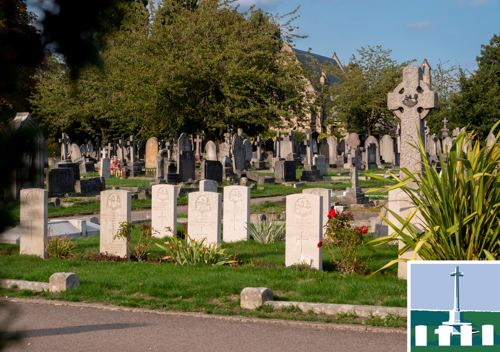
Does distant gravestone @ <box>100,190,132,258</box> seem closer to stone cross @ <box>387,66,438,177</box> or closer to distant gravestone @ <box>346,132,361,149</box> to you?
stone cross @ <box>387,66,438,177</box>

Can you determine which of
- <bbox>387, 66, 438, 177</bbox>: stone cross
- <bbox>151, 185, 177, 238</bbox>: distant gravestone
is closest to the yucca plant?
<bbox>387, 66, 438, 177</bbox>: stone cross

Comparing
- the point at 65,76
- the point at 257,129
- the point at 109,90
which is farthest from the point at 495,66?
the point at 65,76

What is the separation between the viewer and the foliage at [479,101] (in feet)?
165

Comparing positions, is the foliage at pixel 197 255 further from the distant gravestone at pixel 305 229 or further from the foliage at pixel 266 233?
the foliage at pixel 266 233

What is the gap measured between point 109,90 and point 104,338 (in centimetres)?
4376

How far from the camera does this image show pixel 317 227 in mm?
9125

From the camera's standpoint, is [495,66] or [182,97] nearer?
[182,97]

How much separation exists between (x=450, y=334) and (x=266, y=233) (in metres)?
7.79

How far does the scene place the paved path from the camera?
5.78m

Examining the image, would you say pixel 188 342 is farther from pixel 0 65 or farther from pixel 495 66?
pixel 495 66

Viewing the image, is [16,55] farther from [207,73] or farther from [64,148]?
[64,148]

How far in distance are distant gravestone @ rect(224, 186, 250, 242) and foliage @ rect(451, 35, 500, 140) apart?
42.6m

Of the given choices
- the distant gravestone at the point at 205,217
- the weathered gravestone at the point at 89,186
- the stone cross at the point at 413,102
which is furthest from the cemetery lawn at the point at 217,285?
the weathered gravestone at the point at 89,186

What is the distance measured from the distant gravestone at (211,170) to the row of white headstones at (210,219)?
1162 centimetres
